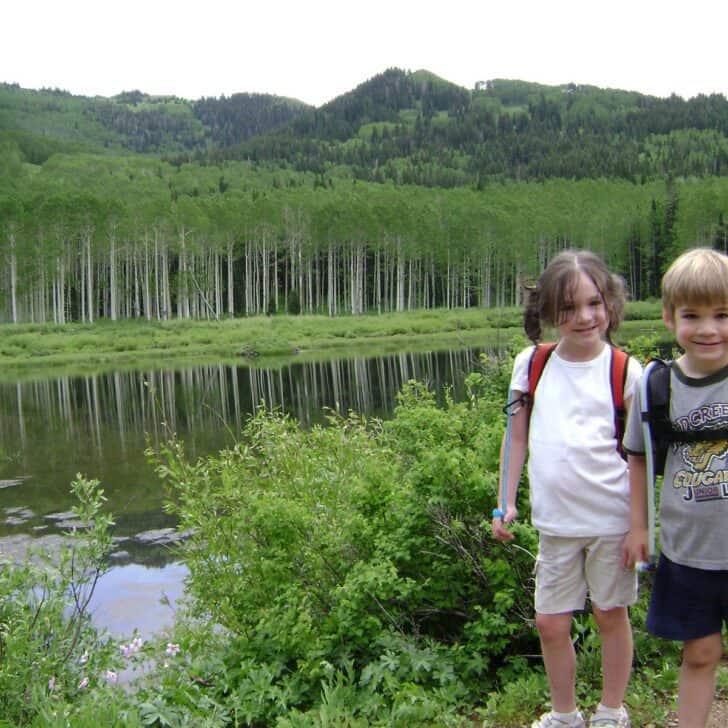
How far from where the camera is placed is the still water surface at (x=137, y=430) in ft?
30.6

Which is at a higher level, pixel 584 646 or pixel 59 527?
pixel 584 646

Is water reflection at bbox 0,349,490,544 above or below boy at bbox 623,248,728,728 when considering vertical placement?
below

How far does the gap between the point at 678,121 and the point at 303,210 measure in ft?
447

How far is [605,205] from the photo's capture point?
298 ft

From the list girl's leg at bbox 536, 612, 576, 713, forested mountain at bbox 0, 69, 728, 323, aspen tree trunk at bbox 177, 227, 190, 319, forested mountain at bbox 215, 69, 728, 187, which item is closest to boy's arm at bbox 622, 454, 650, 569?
girl's leg at bbox 536, 612, 576, 713

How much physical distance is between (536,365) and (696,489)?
930 millimetres

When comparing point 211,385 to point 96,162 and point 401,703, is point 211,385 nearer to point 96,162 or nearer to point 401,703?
point 401,703

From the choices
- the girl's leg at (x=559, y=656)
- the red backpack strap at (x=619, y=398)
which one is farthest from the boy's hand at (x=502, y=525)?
the red backpack strap at (x=619, y=398)

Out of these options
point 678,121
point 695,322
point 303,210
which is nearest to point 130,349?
point 303,210

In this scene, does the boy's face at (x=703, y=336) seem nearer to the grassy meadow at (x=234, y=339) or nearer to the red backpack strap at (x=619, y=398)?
the red backpack strap at (x=619, y=398)

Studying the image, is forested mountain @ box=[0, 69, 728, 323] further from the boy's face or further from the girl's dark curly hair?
the boy's face

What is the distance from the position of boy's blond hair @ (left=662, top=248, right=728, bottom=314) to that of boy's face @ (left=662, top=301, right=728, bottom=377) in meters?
0.03

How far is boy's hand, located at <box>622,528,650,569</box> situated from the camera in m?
3.23

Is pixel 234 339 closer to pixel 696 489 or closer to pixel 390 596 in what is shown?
pixel 390 596
